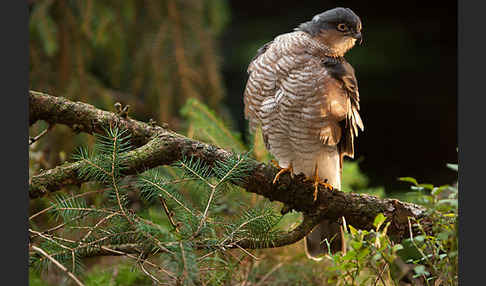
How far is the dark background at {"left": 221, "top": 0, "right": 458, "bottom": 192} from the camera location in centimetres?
320

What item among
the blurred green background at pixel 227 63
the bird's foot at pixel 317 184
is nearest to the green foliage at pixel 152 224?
the bird's foot at pixel 317 184

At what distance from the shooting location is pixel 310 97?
1.35 meters

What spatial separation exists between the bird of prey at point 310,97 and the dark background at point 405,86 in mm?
1732

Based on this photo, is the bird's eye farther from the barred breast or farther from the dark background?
the dark background

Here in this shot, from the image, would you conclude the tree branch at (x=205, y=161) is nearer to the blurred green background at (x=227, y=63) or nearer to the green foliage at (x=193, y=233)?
the green foliage at (x=193, y=233)

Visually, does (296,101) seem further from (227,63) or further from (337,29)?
(227,63)

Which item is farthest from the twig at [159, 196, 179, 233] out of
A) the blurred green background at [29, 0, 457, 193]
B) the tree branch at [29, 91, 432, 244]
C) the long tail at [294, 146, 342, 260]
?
the blurred green background at [29, 0, 457, 193]

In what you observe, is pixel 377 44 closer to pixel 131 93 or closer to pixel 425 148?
pixel 425 148

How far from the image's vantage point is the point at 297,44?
4.63 feet

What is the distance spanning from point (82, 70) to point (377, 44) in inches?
78.5

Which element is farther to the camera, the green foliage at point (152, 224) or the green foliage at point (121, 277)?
the green foliage at point (121, 277)

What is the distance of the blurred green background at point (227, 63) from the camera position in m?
2.27

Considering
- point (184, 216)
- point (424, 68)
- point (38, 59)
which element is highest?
point (38, 59)
